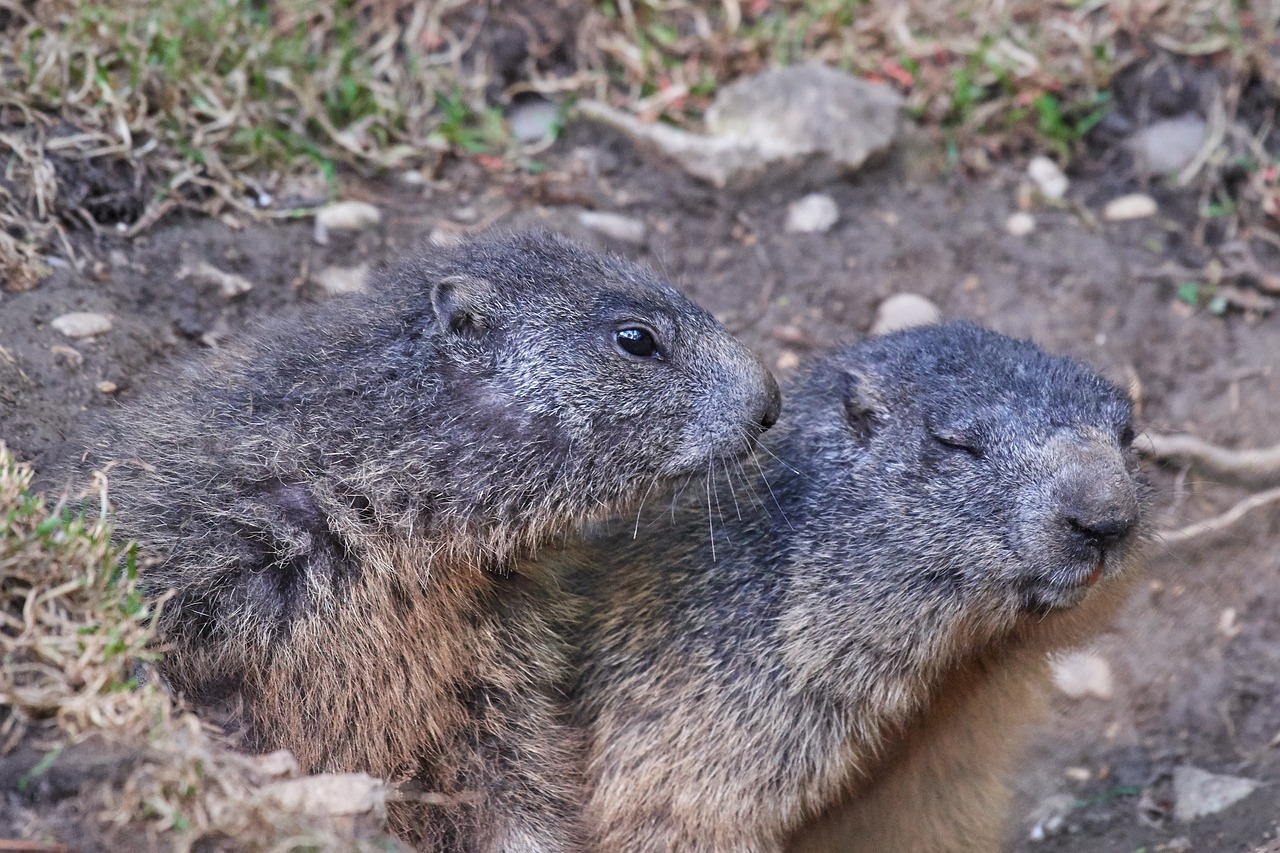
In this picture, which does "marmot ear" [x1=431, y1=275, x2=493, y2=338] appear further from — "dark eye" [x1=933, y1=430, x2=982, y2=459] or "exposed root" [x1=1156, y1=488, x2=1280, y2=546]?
"exposed root" [x1=1156, y1=488, x2=1280, y2=546]

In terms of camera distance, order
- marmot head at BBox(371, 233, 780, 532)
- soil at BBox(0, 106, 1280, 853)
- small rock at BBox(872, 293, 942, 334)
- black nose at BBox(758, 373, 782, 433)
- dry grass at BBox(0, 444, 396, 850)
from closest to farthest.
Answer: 1. dry grass at BBox(0, 444, 396, 850)
2. marmot head at BBox(371, 233, 780, 532)
3. black nose at BBox(758, 373, 782, 433)
4. soil at BBox(0, 106, 1280, 853)
5. small rock at BBox(872, 293, 942, 334)

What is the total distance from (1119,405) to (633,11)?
4.45m

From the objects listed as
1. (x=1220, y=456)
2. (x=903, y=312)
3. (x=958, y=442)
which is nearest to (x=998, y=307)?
(x=903, y=312)

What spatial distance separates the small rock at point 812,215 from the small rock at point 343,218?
2246mm

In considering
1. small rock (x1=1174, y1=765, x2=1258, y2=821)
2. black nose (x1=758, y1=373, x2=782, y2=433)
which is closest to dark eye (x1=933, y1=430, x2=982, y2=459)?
black nose (x1=758, y1=373, x2=782, y2=433)

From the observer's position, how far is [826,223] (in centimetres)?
717

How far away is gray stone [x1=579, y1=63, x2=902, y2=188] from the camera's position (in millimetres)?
7168

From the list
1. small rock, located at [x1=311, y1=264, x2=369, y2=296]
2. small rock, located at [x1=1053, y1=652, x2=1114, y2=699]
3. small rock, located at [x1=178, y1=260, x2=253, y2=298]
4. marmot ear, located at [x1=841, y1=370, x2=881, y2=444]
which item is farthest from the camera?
small rock, located at [x1=1053, y1=652, x2=1114, y2=699]

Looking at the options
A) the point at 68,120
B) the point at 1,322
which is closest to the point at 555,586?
the point at 1,322

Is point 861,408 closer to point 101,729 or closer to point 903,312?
point 903,312

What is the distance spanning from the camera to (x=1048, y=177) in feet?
24.5

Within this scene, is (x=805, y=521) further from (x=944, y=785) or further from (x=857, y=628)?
(x=944, y=785)

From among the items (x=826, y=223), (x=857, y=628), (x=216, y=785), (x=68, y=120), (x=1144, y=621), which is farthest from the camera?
(x=826, y=223)

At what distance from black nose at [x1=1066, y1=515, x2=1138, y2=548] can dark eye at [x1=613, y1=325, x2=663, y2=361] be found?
55.3 inches
